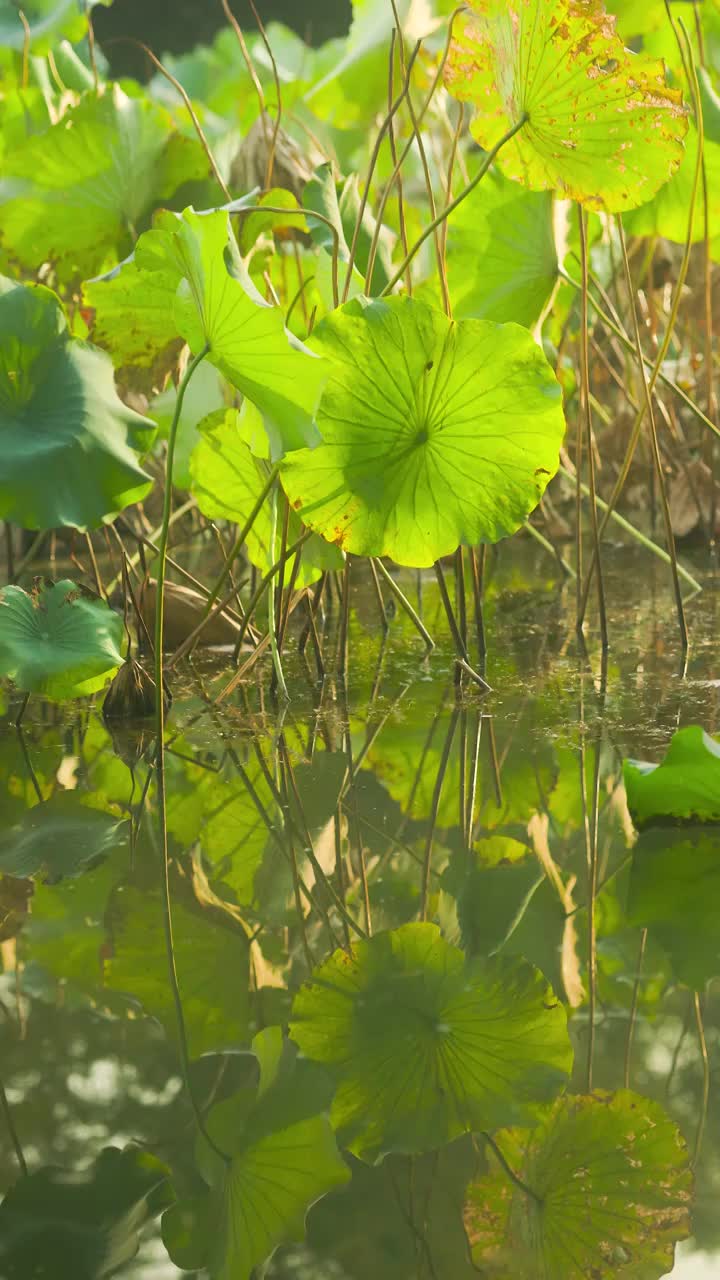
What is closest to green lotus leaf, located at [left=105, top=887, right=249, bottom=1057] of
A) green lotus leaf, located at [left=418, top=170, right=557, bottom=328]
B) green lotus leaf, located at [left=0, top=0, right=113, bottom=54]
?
green lotus leaf, located at [left=418, top=170, right=557, bottom=328]

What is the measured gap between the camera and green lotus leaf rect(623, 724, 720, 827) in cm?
100

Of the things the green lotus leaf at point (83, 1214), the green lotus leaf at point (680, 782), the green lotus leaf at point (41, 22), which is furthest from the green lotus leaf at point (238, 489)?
the green lotus leaf at point (41, 22)

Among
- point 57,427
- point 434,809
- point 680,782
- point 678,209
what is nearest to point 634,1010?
point 680,782

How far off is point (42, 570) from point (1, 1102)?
202 cm

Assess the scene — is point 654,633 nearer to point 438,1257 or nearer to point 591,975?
point 591,975

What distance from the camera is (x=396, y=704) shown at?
1.50 meters

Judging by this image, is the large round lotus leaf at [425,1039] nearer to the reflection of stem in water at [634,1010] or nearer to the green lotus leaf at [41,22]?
the reflection of stem in water at [634,1010]

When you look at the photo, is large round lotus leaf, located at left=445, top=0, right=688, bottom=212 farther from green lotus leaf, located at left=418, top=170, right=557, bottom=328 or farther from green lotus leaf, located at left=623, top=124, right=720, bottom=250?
green lotus leaf, located at left=623, top=124, right=720, bottom=250

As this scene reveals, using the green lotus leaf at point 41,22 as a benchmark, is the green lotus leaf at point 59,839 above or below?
below

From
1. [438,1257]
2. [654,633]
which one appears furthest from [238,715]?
[438,1257]

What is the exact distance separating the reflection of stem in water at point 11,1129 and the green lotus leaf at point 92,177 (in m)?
1.25

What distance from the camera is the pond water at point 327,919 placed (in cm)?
61

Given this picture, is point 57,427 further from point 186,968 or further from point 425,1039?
point 425,1039

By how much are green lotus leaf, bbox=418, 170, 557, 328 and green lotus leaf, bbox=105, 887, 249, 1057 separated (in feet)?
3.07
